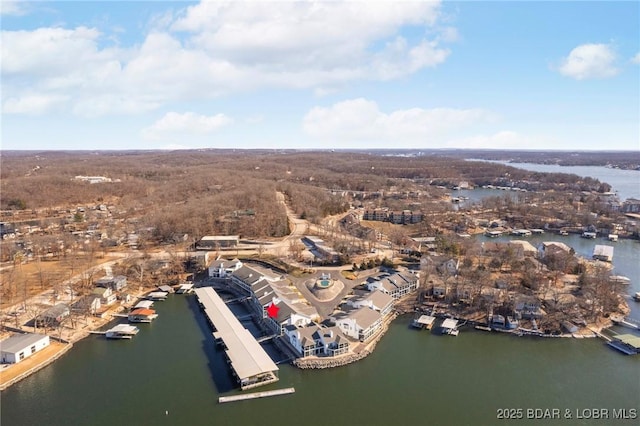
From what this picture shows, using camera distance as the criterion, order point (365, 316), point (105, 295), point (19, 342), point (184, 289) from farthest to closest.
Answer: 1. point (184, 289)
2. point (105, 295)
3. point (365, 316)
4. point (19, 342)

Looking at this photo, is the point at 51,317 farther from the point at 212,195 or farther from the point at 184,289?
the point at 212,195

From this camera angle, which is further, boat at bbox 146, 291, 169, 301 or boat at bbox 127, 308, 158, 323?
boat at bbox 146, 291, 169, 301

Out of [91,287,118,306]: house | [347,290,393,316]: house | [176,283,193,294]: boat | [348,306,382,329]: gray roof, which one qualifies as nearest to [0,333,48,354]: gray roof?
[91,287,118,306]: house

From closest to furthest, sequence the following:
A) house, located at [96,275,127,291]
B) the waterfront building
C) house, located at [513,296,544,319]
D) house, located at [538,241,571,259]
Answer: the waterfront building → house, located at [513,296,544,319] → house, located at [96,275,127,291] → house, located at [538,241,571,259]

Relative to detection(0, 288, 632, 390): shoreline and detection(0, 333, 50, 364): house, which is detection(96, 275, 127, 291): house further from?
detection(0, 333, 50, 364): house

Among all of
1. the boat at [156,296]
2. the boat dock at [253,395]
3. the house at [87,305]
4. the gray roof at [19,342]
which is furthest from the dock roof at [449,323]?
the gray roof at [19,342]

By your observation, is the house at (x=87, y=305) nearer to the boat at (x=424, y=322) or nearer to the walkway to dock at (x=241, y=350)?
the walkway to dock at (x=241, y=350)

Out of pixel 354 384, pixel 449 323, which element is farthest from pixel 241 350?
pixel 449 323
